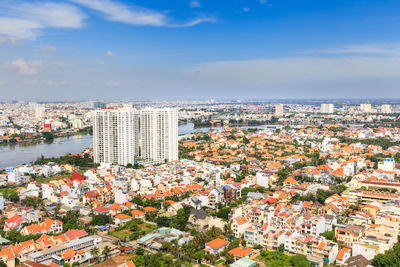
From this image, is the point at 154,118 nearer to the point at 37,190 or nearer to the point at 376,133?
the point at 37,190

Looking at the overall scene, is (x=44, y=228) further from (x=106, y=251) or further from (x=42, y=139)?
(x=42, y=139)

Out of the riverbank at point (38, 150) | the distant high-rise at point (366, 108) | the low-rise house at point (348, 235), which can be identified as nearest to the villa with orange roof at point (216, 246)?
the low-rise house at point (348, 235)

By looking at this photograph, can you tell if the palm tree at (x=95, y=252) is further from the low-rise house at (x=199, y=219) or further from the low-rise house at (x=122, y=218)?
the low-rise house at (x=199, y=219)

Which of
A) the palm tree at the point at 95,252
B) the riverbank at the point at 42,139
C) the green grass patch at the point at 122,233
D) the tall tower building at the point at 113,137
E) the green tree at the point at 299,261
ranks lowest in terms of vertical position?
the green grass patch at the point at 122,233

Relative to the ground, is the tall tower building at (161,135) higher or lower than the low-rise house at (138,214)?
higher

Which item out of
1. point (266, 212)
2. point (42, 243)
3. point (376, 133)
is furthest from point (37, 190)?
point (376, 133)

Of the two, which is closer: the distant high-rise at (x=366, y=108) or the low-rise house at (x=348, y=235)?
the low-rise house at (x=348, y=235)
